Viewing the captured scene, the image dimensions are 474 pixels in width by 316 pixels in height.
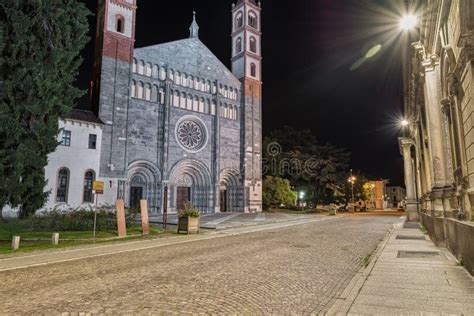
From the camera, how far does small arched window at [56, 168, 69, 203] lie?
27.8m

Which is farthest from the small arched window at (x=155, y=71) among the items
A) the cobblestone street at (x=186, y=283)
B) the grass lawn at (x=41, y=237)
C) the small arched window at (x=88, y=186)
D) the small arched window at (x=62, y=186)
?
the cobblestone street at (x=186, y=283)

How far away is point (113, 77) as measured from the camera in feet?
106

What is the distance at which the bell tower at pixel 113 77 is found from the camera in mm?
31156

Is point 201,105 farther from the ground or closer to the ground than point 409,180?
farther from the ground

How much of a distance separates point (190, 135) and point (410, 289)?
33.5 m

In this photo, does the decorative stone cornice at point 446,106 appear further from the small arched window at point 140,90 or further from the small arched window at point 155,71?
the small arched window at point 155,71

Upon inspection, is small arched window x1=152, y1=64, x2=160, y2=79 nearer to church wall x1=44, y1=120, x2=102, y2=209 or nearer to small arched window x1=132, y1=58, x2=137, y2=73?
small arched window x1=132, y1=58, x2=137, y2=73

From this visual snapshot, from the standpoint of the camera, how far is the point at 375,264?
855cm

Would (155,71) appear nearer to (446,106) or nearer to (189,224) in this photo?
(189,224)

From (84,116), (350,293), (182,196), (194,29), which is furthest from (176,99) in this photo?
(350,293)

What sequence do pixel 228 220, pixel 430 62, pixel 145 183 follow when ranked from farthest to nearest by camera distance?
pixel 145 183
pixel 228 220
pixel 430 62

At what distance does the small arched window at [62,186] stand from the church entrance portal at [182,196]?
11.8 m

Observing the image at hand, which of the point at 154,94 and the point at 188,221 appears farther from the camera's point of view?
the point at 154,94

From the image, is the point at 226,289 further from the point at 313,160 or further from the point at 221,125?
the point at 313,160
